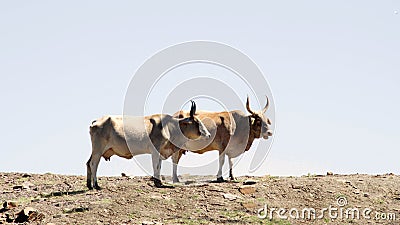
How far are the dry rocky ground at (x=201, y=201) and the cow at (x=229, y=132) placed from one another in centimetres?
102

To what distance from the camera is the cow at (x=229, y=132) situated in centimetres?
2164

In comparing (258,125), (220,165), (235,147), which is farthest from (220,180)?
(258,125)

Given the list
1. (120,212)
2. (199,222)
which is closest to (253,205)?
(199,222)

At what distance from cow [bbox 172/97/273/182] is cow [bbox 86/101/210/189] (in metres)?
0.49

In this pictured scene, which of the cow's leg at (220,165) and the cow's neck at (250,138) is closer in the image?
the cow's leg at (220,165)

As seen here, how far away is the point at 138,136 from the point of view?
20.1 meters

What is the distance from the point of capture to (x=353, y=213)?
18484 millimetres

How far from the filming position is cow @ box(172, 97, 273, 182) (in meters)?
21.6

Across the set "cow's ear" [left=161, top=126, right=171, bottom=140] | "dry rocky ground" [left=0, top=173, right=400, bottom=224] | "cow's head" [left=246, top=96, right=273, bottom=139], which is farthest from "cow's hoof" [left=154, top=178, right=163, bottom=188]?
"cow's head" [left=246, top=96, right=273, bottom=139]

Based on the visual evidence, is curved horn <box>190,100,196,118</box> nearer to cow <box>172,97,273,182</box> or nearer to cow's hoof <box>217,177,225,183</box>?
cow <box>172,97,273,182</box>

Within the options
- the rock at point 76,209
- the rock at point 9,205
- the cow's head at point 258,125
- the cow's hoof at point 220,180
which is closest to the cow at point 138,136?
the cow's hoof at point 220,180

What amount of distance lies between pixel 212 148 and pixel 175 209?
185 inches

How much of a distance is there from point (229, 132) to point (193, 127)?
1.28 m

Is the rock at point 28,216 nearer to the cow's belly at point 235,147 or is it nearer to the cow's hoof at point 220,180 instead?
the cow's hoof at point 220,180
